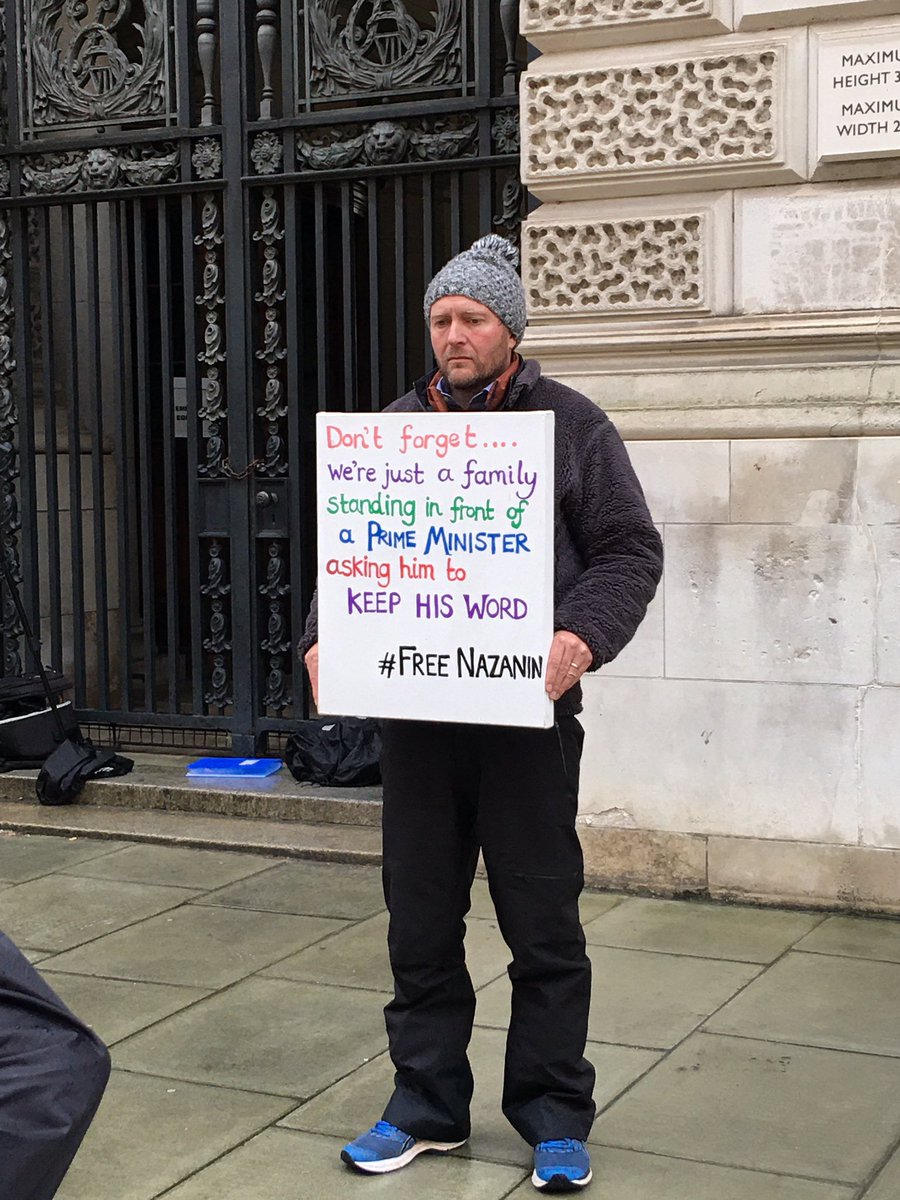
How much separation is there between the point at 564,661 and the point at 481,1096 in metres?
1.29

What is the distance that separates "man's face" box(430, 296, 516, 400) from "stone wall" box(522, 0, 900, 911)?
2275mm

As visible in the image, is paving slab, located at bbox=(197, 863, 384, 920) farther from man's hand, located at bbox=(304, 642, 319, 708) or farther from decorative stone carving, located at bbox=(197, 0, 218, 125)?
decorative stone carving, located at bbox=(197, 0, 218, 125)

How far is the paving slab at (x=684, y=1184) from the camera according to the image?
3.54m

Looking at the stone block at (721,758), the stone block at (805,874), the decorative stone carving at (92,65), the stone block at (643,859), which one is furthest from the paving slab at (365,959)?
the decorative stone carving at (92,65)

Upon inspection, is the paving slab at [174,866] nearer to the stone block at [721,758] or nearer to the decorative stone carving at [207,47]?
the stone block at [721,758]

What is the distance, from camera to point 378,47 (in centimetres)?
709

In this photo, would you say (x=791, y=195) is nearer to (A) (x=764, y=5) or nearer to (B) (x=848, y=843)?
(A) (x=764, y=5)

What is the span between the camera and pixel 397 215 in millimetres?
7125

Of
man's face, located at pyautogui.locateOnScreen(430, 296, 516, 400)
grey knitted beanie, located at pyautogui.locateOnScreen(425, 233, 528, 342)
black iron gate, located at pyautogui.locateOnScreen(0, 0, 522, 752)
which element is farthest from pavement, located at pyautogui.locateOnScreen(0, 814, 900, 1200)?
grey knitted beanie, located at pyautogui.locateOnScreen(425, 233, 528, 342)

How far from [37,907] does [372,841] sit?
1.34m

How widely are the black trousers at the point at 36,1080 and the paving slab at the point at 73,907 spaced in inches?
148

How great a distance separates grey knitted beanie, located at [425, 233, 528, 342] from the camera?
Result: 11.5ft

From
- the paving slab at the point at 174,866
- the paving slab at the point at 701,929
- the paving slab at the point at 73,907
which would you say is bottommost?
the paving slab at the point at 174,866

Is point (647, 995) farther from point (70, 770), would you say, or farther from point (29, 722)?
point (29, 722)
